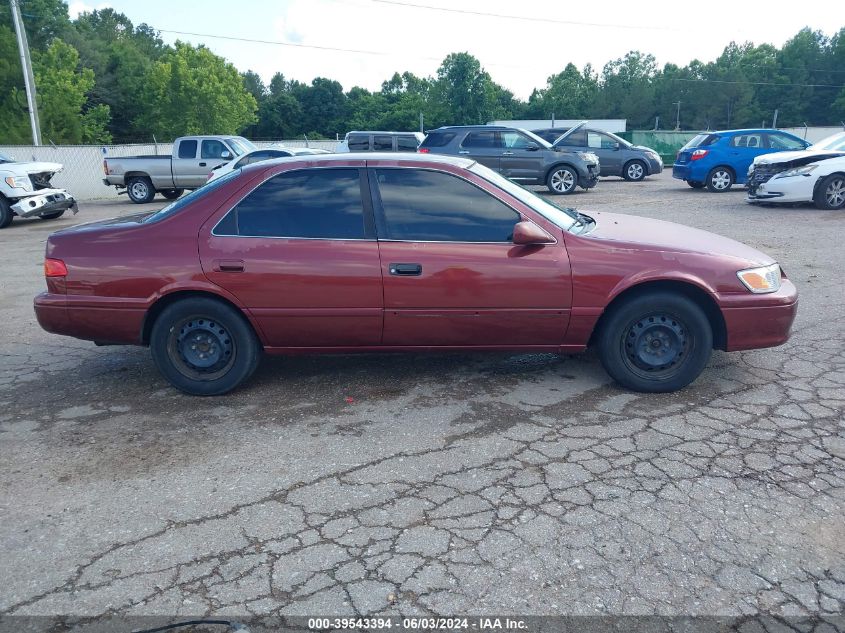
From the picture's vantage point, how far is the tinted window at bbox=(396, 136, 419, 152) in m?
22.2

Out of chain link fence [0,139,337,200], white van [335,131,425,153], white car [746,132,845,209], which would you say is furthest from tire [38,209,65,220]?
white car [746,132,845,209]

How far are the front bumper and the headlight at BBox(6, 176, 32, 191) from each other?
0.77 ft

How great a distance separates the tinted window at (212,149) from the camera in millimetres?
19344

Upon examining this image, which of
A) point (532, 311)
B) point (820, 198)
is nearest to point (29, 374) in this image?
point (532, 311)

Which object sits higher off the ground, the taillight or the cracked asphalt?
the taillight

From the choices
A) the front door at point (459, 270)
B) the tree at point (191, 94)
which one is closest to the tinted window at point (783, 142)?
the front door at point (459, 270)

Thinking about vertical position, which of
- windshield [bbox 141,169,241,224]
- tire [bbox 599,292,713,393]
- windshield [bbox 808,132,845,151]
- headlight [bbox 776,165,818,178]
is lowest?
tire [bbox 599,292,713,393]

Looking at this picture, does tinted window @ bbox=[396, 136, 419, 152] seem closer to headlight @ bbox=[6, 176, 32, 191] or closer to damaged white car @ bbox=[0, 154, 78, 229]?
damaged white car @ bbox=[0, 154, 78, 229]

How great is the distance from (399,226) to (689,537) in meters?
2.63

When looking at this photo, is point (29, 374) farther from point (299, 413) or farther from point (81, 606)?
point (81, 606)

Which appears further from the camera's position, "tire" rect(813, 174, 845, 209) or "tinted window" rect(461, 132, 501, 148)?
"tinted window" rect(461, 132, 501, 148)

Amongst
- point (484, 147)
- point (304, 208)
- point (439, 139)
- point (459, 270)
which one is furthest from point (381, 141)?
point (459, 270)

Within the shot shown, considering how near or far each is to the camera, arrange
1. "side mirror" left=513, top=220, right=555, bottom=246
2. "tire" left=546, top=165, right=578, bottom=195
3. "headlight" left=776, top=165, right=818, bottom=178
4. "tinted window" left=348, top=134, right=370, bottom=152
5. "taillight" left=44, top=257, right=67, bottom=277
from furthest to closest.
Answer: "tinted window" left=348, top=134, right=370, bottom=152
"tire" left=546, top=165, right=578, bottom=195
"headlight" left=776, top=165, right=818, bottom=178
"taillight" left=44, top=257, right=67, bottom=277
"side mirror" left=513, top=220, right=555, bottom=246

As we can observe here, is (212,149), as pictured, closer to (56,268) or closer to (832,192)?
(832,192)
